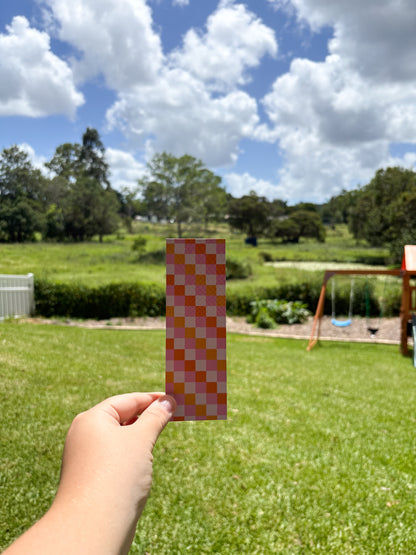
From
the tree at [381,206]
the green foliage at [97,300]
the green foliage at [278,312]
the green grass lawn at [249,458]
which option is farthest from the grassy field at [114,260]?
the green grass lawn at [249,458]

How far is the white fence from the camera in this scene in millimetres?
9984

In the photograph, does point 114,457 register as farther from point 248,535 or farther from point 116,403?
point 248,535

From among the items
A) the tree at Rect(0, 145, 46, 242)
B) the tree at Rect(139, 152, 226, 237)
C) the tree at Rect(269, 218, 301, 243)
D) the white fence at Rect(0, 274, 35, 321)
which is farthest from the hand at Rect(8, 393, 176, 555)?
the tree at Rect(269, 218, 301, 243)

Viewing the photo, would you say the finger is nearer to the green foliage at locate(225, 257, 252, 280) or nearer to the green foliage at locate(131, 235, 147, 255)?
the green foliage at locate(225, 257, 252, 280)

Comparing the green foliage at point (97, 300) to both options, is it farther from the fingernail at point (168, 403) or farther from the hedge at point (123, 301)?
the fingernail at point (168, 403)

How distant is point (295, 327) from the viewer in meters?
11.3

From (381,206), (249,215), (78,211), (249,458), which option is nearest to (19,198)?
(78,211)

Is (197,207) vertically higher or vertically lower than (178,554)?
higher

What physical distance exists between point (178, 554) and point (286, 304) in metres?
10.2

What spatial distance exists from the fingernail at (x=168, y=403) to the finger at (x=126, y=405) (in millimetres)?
33

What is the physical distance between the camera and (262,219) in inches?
1658

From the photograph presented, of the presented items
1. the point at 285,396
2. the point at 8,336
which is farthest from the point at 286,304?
the point at 8,336

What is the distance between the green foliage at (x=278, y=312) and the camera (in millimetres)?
11602

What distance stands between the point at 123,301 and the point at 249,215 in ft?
102
